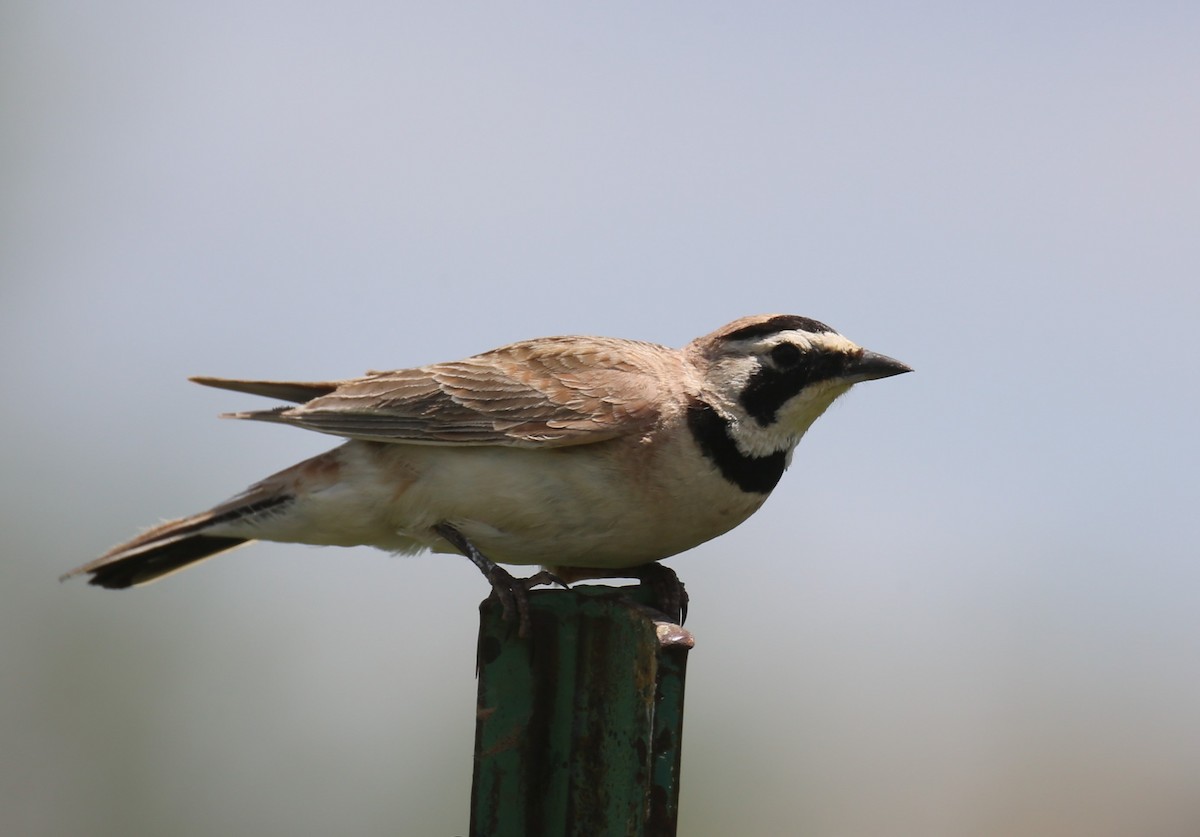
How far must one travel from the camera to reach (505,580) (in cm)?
513

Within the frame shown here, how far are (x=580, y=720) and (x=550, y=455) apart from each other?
2323 millimetres

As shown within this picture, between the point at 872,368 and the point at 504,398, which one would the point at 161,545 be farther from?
the point at 872,368

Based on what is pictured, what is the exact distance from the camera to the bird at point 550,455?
5828 millimetres

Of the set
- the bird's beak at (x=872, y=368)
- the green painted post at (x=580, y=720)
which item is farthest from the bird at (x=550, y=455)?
the green painted post at (x=580, y=720)

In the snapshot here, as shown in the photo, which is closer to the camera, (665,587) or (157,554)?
(665,587)

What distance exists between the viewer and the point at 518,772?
3.74 metres

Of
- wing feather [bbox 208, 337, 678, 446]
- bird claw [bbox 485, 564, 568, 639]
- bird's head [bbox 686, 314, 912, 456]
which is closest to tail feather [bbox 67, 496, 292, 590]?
wing feather [bbox 208, 337, 678, 446]

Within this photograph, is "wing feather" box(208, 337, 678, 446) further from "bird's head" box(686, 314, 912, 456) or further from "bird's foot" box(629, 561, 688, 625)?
"bird's foot" box(629, 561, 688, 625)

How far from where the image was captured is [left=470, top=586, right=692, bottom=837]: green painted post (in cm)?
339

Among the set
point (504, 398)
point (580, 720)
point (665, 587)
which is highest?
point (504, 398)

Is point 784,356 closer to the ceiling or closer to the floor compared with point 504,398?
closer to the ceiling

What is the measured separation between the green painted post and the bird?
174cm

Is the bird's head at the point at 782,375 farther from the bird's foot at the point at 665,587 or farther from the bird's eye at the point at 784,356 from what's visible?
the bird's foot at the point at 665,587

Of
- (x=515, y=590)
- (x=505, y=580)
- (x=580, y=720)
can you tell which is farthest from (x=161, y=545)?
(x=580, y=720)
